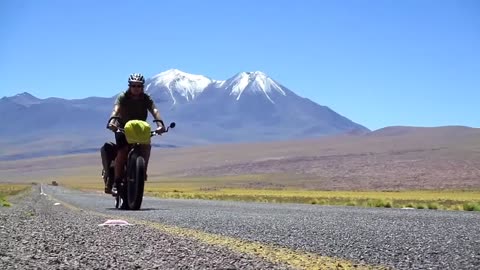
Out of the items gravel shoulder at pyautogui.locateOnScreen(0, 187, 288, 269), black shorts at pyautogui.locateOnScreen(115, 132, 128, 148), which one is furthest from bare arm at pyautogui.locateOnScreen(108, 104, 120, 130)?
gravel shoulder at pyautogui.locateOnScreen(0, 187, 288, 269)

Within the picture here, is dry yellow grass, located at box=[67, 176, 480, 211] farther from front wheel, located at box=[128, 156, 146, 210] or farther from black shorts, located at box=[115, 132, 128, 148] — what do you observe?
black shorts, located at box=[115, 132, 128, 148]

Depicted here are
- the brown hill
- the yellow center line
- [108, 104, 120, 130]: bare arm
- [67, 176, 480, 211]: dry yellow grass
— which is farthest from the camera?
the brown hill

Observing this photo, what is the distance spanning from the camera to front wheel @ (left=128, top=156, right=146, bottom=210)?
13.3 meters

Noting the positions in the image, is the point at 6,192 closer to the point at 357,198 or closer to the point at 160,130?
the point at 357,198

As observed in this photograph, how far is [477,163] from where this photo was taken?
133250 millimetres

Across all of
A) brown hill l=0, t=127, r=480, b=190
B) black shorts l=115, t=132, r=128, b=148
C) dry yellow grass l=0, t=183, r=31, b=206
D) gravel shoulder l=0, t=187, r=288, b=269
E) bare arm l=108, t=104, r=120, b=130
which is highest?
brown hill l=0, t=127, r=480, b=190

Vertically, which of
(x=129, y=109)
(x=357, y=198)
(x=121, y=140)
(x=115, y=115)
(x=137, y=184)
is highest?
(x=129, y=109)

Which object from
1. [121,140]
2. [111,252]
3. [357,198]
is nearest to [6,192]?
[357,198]

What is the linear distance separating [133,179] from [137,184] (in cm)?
12

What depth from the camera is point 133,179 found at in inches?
535

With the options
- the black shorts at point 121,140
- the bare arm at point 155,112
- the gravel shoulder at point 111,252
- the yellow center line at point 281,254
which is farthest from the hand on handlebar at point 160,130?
the yellow center line at point 281,254

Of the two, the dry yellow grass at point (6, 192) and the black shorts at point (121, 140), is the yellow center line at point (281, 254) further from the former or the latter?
the dry yellow grass at point (6, 192)

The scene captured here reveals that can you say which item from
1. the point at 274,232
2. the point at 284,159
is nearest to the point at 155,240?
the point at 274,232

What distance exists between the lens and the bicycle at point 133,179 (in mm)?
13336
